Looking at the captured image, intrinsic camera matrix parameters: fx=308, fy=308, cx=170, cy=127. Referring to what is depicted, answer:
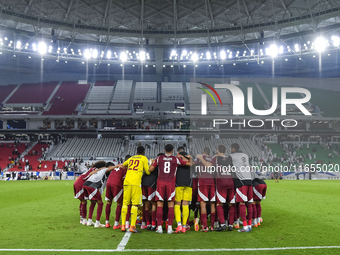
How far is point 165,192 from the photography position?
8.36m

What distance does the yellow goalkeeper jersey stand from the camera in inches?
332

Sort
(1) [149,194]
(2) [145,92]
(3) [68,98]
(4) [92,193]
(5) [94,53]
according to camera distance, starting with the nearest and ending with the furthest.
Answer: (1) [149,194] → (4) [92,193] → (5) [94,53] → (3) [68,98] → (2) [145,92]

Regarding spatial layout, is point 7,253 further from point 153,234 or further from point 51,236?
point 153,234

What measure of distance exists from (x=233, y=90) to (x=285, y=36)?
40.3 metres

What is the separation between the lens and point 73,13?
42.8 m

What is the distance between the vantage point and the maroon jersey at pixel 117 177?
8.92 meters

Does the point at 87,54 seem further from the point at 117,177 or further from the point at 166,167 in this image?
the point at 166,167

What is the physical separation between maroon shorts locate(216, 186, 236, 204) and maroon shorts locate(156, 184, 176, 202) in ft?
3.98

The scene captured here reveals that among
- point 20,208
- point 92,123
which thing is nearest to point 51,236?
point 20,208

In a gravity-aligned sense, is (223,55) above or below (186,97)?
above

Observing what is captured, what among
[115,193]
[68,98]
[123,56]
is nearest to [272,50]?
[123,56]

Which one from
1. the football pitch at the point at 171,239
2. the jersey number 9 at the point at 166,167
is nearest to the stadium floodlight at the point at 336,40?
the football pitch at the point at 171,239

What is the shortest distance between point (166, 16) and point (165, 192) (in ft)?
132

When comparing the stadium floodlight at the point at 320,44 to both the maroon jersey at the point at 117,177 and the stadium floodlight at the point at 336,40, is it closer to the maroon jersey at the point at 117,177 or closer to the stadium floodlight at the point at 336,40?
the stadium floodlight at the point at 336,40
